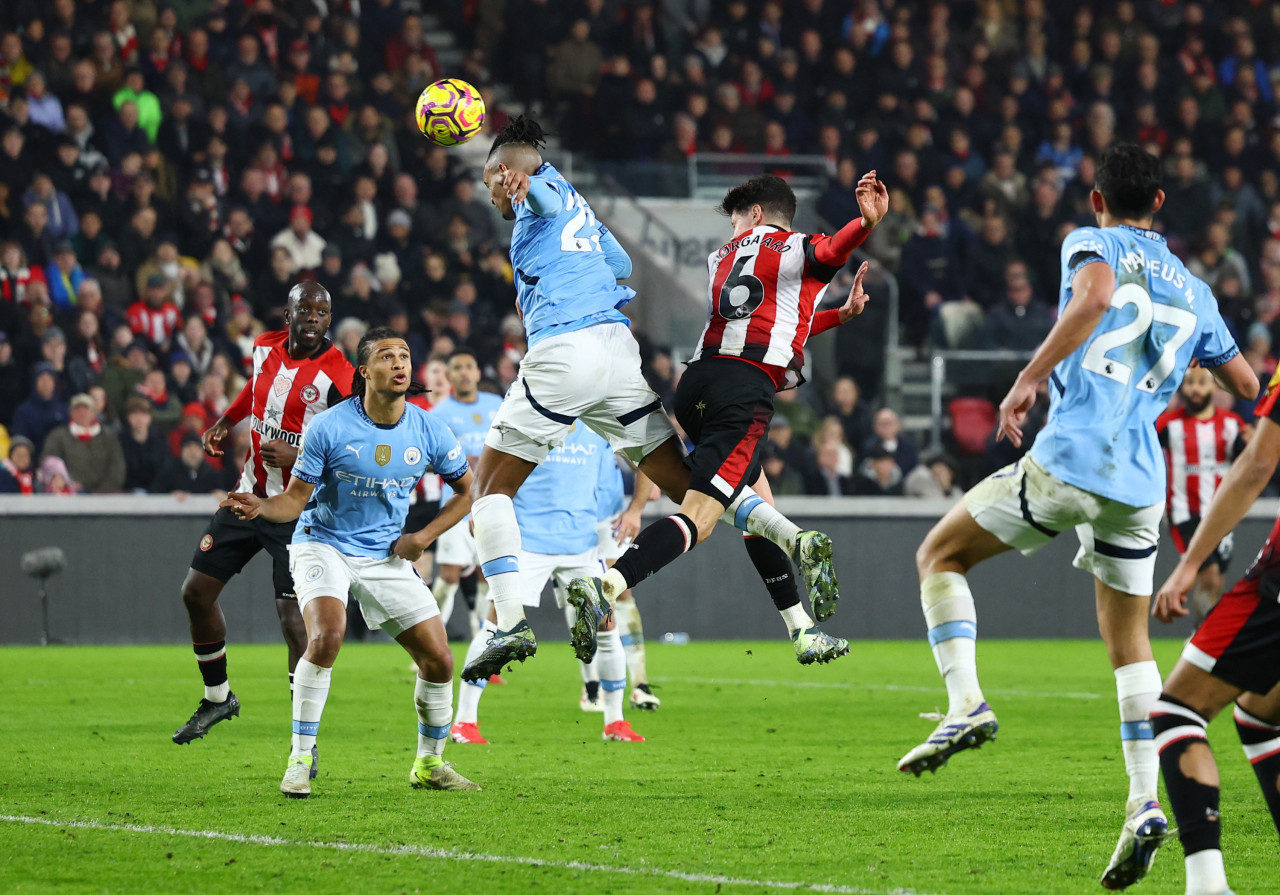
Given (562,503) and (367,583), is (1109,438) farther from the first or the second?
(562,503)

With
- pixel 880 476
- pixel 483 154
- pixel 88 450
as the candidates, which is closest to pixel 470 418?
pixel 88 450

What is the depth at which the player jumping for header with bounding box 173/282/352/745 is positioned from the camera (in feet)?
27.6

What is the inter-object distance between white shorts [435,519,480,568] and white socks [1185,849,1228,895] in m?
9.29

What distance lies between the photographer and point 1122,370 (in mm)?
5438

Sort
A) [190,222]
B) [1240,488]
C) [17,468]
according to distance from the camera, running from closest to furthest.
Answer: [1240,488]
[17,468]
[190,222]

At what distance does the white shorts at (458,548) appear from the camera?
44.0 feet

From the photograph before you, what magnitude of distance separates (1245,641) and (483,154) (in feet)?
57.0

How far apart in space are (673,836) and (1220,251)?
648 inches

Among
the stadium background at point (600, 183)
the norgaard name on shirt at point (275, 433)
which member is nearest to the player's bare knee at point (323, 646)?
the norgaard name on shirt at point (275, 433)

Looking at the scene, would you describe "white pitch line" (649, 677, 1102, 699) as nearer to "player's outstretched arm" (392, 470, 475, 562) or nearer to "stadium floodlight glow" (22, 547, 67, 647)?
"player's outstretched arm" (392, 470, 475, 562)

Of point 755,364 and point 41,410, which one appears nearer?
point 755,364

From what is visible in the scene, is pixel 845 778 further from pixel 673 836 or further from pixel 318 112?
pixel 318 112

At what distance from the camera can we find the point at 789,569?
7316 millimetres

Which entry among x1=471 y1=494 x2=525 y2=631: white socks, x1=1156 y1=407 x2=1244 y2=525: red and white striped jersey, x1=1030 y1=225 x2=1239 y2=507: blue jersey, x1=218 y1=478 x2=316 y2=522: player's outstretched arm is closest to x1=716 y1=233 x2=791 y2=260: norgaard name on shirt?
x1=471 y1=494 x2=525 y2=631: white socks
